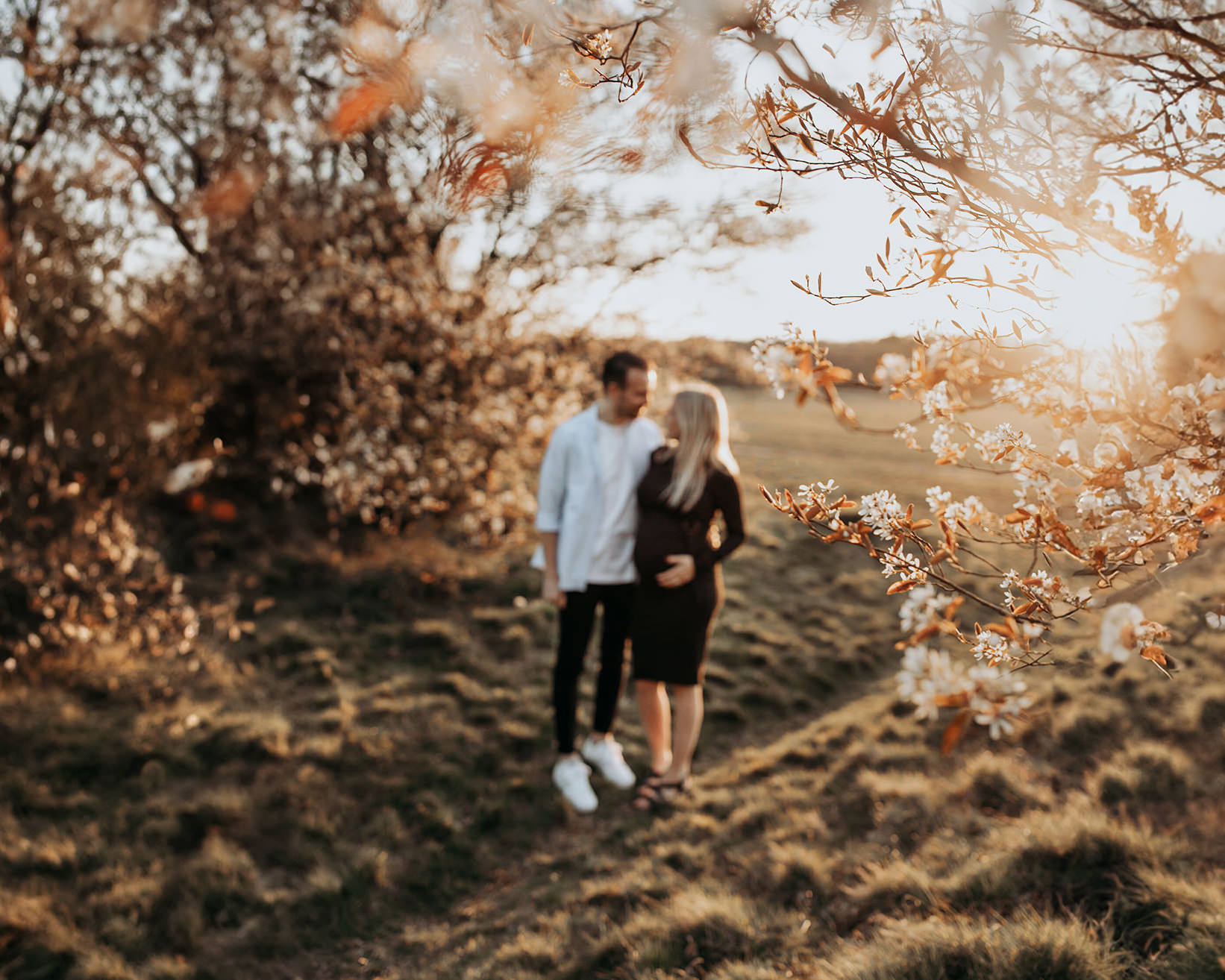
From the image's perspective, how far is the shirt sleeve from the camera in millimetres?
4125

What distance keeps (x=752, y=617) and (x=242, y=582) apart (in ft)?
14.8

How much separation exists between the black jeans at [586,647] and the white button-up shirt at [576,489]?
11 cm

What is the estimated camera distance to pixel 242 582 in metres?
6.84

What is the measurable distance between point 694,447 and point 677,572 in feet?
1.93

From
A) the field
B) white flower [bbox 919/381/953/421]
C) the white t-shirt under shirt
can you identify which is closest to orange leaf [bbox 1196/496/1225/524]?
the field

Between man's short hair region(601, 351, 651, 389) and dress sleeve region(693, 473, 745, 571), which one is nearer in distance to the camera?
dress sleeve region(693, 473, 745, 571)

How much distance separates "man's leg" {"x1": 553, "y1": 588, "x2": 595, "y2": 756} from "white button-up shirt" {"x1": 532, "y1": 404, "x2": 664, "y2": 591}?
4.1 inches

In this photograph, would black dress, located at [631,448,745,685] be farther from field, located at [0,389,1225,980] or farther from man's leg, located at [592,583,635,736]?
field, located at [0,389,1225,980]

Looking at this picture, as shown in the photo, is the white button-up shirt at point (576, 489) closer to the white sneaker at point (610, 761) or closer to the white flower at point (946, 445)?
the white sneaker at point (610, 761)

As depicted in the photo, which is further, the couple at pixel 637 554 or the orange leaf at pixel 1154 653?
the couple at pixel 637 554

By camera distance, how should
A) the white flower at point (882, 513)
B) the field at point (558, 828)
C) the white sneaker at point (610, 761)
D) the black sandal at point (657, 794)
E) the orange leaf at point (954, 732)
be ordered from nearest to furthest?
1. the orange leaf at point (954, 732)
2. the white flower at point (882, 513)
3. the field at point (558, 828)
4. the black sandal at point (657, 794)
5. the white sneaker at point (610, 761)

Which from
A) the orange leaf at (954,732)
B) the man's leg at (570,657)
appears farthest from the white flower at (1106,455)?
the man's leg at (570,657)

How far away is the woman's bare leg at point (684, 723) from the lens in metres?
3.99

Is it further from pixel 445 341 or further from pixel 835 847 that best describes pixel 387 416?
pixel 835 847
